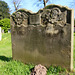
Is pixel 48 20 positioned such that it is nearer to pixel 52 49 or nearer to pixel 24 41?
pixel 52 49

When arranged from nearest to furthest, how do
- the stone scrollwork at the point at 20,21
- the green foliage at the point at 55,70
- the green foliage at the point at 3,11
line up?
the green foliage at the point at 55,70 < the stone scrollwork at the point at 20,21 < the green foliage at the point at 3,11

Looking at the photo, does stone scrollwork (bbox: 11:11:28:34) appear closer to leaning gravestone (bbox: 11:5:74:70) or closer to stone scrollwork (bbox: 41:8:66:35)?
leaning gravestone (bbox: 11:5:74:70)

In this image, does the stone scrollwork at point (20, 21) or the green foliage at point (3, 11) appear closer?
the stone scrollwork at point (20, 21)

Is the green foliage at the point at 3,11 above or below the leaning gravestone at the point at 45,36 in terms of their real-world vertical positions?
above

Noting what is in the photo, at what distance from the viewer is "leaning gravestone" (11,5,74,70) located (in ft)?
10.3

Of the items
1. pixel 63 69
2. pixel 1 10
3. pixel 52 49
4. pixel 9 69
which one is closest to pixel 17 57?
pixel 9 69

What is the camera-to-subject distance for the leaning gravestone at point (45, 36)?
3137mm

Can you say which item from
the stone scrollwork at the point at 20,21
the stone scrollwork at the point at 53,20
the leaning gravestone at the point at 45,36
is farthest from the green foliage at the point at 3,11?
the stone scrollwork at the point at 53,20

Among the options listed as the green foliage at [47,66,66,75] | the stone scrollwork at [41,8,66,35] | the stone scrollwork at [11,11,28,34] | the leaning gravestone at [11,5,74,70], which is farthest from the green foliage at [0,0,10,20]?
the green foliage at [47,66,66,75]

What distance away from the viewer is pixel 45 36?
3.49 meters

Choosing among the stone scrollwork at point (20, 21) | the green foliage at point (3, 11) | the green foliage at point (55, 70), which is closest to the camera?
the green foliage at point (55, 70)

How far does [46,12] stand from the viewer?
11.4 ft

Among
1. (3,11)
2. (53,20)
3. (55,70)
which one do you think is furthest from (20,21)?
(3,11)

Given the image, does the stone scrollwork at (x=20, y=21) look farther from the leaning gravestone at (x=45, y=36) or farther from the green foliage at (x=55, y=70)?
the green foliage at (x=55, y=70)
